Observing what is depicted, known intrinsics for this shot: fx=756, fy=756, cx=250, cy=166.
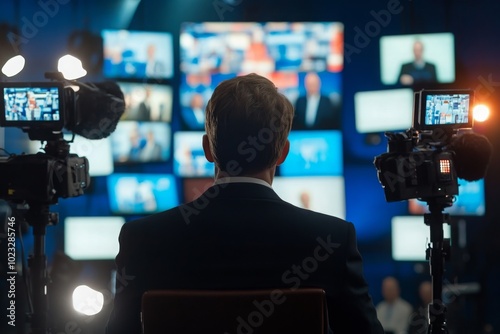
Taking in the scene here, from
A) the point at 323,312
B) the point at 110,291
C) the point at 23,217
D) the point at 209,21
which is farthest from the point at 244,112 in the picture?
the point at 209,21

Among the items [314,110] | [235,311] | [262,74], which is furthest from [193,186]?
[235,311]

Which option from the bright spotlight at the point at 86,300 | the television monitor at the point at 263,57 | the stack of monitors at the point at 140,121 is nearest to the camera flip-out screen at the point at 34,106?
the bright spotlight at the point at 86,300

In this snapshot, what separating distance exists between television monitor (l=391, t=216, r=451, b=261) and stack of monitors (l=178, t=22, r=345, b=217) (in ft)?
1.65

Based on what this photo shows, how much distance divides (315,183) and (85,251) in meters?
2.04

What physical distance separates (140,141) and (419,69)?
2.46 metres

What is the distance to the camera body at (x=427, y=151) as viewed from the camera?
3.42 m

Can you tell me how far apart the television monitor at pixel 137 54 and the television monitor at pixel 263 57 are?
16cm

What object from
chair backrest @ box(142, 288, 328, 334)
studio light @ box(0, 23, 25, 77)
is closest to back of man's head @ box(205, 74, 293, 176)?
chair backrest @ box(142, 288, 328, 334)

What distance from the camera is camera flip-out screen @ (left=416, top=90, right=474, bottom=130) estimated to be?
3557 millimetres

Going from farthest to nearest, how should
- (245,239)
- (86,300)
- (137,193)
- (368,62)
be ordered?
(368,62)
(137,193)
(86,300)
(245,239)

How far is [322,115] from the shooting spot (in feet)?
21.6

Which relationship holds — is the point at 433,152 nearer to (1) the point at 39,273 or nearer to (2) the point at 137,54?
(1) the point at 39,273

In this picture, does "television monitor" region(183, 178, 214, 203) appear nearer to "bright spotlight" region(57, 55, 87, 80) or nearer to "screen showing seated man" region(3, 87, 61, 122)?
"bright spotlight" region(57, 55, 87, 80)

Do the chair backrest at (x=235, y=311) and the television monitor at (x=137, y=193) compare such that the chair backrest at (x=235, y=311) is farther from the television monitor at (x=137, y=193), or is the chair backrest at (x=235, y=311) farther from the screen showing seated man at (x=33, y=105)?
the television monitor at (x=137, y=193)
